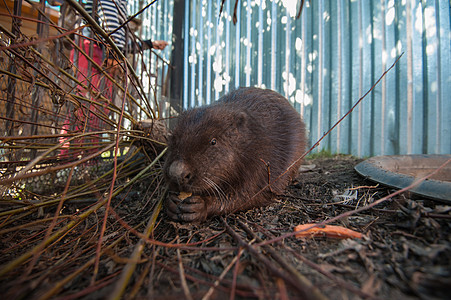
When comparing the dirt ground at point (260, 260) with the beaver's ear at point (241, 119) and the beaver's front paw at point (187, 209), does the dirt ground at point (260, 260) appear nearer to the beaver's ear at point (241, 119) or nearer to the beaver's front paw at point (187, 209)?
the beaver's front paw at point (187, 209)

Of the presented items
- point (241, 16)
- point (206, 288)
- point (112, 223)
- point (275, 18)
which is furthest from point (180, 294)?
point (241, 16)

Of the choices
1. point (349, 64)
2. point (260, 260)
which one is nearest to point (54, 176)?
point (260, 260)

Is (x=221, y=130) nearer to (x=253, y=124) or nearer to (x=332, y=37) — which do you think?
(x=253, y=124)

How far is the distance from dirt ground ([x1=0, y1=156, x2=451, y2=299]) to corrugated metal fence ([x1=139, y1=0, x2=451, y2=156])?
3.18 metres

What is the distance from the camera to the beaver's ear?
2.10 metres

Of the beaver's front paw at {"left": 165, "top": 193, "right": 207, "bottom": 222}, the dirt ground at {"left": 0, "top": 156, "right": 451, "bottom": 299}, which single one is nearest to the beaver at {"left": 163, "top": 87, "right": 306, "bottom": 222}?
the beaver's front paw at {"left": 165, "top": 193, "right": 207, "bottom": 222}

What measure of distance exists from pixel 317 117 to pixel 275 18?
2.59 meters

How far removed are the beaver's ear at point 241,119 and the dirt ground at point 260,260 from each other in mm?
836

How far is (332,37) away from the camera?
474cm

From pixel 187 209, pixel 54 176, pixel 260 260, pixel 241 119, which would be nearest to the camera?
pixel 260 260

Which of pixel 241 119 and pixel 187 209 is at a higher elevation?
pixel 241 119

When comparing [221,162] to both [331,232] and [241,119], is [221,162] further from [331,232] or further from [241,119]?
[331,232]

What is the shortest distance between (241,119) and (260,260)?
1.39m

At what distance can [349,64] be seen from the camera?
15.2 feet
